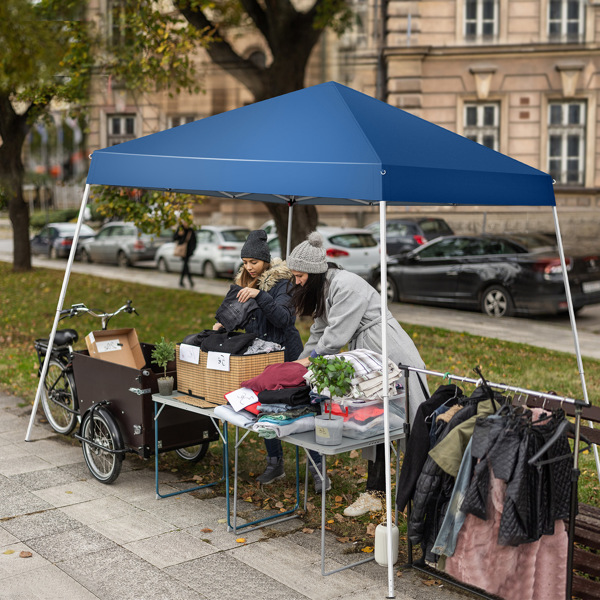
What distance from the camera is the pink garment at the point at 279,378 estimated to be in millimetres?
5098

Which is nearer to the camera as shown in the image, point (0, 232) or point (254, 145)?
point (254, 145)

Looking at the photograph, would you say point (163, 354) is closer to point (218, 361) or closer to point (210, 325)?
point (218, 361)

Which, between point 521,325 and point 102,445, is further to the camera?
point 521,325

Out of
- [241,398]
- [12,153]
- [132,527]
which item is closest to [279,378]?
[241,398]

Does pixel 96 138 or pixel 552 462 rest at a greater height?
pixel 96 138

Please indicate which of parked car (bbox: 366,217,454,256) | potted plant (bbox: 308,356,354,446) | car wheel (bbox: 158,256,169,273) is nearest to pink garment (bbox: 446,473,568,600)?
potted plant (bbox: 308,356,354,446)

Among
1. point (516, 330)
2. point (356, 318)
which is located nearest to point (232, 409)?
point (356, 318)

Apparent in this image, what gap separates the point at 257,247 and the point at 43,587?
2.63 m

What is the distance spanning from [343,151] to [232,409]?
1.71 metres

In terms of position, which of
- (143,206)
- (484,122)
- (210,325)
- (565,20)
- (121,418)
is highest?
(565,20)

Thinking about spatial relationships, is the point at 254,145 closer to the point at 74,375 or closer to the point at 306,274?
A: the point at 306,274

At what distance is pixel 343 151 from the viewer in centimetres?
489

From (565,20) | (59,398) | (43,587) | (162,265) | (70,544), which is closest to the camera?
(43,587)

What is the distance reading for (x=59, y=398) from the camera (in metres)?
7.30
